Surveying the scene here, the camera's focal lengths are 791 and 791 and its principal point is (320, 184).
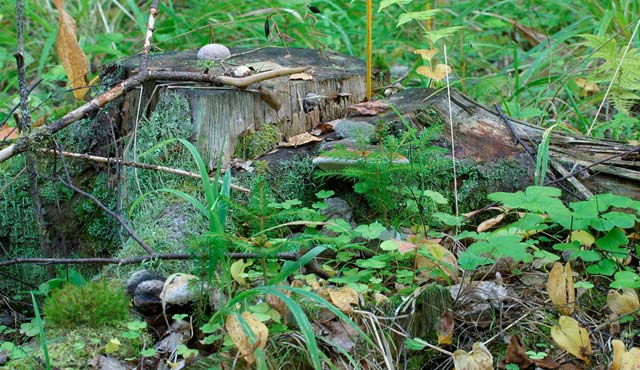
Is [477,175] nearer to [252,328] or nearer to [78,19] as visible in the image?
[252,328]

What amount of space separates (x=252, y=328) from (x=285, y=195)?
41.7 inches

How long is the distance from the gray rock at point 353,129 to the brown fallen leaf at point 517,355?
1.05 metres

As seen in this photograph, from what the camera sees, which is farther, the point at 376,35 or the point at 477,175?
the point at 376,35

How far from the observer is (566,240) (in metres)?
2.86

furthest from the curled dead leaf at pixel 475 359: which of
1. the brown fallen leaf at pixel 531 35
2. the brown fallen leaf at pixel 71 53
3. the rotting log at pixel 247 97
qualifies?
the brown fallen leaf at pixel 531 35

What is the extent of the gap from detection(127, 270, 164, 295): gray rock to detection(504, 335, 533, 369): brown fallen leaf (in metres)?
1.13

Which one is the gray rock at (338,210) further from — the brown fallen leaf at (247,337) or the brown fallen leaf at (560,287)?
the brown fallen leaf at (247,337)

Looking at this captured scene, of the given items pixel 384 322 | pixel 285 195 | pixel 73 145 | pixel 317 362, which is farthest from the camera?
pixel 73 145

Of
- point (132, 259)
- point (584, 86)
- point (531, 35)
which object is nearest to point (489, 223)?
point (132, 259)

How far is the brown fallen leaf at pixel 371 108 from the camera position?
3.38m

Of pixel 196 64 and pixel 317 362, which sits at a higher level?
pixel 196 64

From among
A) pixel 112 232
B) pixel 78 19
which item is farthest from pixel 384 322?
pixel 78 19

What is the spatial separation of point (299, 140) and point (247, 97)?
0.28m

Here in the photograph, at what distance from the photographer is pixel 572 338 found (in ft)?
7.62
